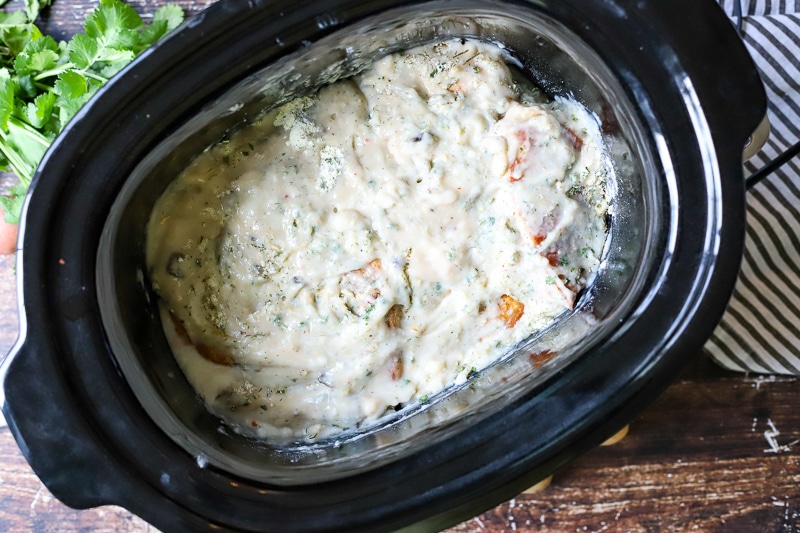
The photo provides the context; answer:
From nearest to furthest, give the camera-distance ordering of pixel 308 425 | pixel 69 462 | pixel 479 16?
pixel 69 462
pixel 479 16
pixel 308 425

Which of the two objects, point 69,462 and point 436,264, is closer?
point 69,462

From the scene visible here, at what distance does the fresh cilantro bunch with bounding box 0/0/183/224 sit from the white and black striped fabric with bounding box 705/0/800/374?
38.0 inches

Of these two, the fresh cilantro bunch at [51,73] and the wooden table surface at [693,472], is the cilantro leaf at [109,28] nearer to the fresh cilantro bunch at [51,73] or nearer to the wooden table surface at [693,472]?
the fresh cilantro bunch at [51,73]

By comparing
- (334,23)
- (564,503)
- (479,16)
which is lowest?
(564,503)

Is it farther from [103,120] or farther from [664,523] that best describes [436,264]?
[664,523]


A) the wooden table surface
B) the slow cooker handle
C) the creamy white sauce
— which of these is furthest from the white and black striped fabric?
the slow cooker handle

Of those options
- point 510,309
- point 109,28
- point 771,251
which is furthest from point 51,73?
point 771,251

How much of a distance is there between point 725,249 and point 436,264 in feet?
1.19

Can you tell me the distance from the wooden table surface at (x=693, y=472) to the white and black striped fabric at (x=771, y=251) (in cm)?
5

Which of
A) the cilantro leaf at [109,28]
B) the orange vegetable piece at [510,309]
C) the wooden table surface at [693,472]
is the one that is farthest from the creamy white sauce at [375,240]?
the wooden table surface at [693,472]

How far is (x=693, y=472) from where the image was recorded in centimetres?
117

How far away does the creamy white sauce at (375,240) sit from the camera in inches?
36.3

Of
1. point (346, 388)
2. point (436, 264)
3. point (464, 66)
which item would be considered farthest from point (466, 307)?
point (464, 66)

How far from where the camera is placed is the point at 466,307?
965mm
